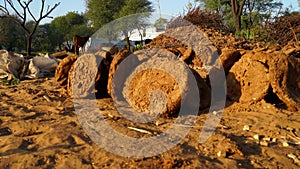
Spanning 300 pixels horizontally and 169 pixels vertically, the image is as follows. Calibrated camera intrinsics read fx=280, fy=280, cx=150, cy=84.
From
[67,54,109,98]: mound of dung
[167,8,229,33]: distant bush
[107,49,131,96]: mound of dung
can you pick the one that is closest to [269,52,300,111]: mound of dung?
[107,49,131,96]: mound of dung

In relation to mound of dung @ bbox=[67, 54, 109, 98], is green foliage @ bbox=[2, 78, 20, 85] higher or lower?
lower

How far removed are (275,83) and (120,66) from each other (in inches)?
83.3

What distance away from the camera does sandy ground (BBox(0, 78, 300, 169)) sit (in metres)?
2.22

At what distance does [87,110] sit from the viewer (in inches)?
145

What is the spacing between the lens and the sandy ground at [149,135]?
222cm

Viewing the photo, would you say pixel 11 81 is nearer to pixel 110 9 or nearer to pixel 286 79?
pixel 286 79

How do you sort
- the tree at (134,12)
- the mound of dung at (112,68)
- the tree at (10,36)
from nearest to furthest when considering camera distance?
the mound of dung at (112,68) < the tree at (134,12) < the tree at (10,36)

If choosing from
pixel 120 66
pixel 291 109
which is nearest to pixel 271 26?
pixel 291 109

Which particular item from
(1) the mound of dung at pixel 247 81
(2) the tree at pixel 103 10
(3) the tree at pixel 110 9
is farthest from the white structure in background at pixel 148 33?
(1) the mound of dung at pixel 247 81

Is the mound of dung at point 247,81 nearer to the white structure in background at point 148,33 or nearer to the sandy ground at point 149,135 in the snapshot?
the sandy ground at point 149,135

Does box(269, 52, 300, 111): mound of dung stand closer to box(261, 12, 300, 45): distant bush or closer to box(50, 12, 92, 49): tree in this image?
box(261, 12, 300, 45): distant bush

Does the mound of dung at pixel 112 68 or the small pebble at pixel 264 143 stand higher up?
the mound of dung at pixel 112 68

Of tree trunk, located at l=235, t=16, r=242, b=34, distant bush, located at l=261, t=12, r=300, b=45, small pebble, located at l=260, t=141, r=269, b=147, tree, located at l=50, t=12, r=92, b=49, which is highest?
tree, located at l=50, t=12, r=92, b=49

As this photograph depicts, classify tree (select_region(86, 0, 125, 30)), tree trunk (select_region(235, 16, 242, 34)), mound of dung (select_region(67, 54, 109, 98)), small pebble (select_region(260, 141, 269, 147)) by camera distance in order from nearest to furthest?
small pebble (select_region(260, 141, 269, 147))
mound of dung (select_region(67, 54, 109, 98))
tree trunk (select_region(235, 16, 242, 34))
tree (select_region(86, 0, 125, 30))
